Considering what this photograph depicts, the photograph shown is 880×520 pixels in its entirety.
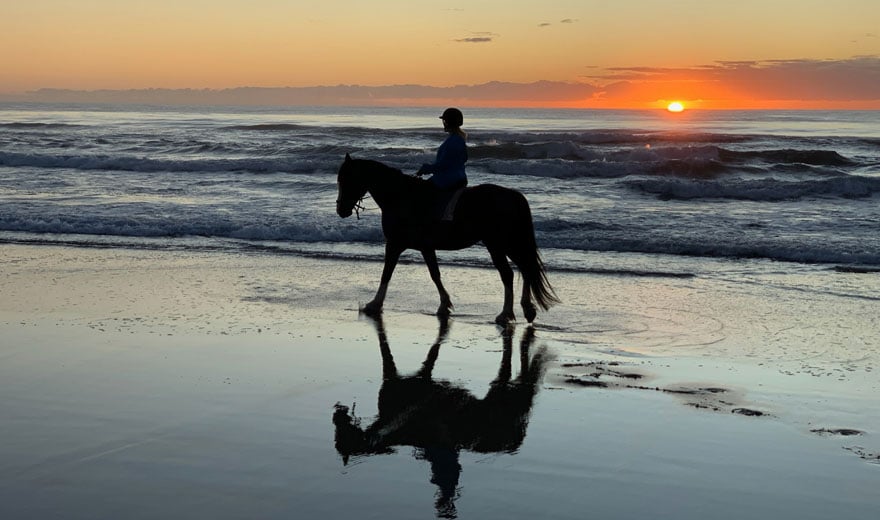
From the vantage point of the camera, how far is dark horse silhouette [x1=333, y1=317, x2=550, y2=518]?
5320mm

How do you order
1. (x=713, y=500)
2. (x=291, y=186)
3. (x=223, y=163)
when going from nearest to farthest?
(x=713, y=500) → (x=291, y=186) → (x=223, y=163)

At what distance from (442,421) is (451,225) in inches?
150

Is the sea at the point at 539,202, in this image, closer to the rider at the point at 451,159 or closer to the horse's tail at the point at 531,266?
the horse's tail at the point at 531,266

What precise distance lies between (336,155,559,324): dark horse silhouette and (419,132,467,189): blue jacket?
0.15 m

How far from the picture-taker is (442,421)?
6.01 m

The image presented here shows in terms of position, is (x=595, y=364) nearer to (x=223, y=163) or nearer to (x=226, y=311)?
(x=226, y=311)

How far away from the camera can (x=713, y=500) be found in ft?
15.3

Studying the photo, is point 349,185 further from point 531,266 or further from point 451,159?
point 531,266

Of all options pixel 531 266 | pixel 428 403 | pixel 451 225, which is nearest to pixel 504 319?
pixel 531 266

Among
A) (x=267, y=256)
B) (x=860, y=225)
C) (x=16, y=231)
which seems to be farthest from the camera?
(x=860, y=225)

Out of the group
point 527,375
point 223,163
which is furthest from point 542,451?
point 223,163

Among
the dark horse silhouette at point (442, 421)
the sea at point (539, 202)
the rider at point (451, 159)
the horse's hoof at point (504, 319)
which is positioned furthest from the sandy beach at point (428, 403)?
the sea at point (539, 202)

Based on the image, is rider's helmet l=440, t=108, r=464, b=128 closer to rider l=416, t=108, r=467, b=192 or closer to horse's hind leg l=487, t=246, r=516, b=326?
rider l=416, t=108, r=467, b=192

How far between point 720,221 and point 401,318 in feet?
31.1
